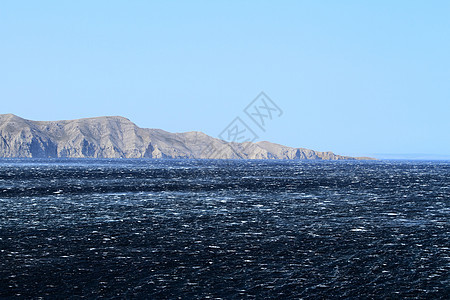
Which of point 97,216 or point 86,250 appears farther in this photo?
point 97,216

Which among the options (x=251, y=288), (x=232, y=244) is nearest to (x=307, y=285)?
(x=251, y=288)

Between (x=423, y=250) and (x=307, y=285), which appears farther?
(x=423, y=250)

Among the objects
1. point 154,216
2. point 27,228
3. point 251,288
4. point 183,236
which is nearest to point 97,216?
point 154,216

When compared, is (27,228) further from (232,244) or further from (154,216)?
(232,244)

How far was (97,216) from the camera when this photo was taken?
41719mm

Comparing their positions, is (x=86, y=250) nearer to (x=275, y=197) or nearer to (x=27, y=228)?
(x=27, y=228)

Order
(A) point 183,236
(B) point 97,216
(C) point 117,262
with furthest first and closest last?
(B) point 97,216, (A) point 183,236, (C) point 117,262

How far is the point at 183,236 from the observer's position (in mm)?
32531

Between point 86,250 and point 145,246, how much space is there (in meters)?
3.33

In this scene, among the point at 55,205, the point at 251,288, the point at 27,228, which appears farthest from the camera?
the point at 55,205

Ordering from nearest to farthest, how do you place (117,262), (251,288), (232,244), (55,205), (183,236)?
(251,288) → (117,262) → (232,244) → (183,236) → (55,205)

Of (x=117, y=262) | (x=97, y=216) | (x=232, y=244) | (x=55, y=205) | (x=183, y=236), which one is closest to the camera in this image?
(x=117, y=262)

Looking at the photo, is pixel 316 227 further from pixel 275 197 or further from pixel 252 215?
pixel 275 197

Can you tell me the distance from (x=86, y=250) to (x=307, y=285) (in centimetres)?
1300
